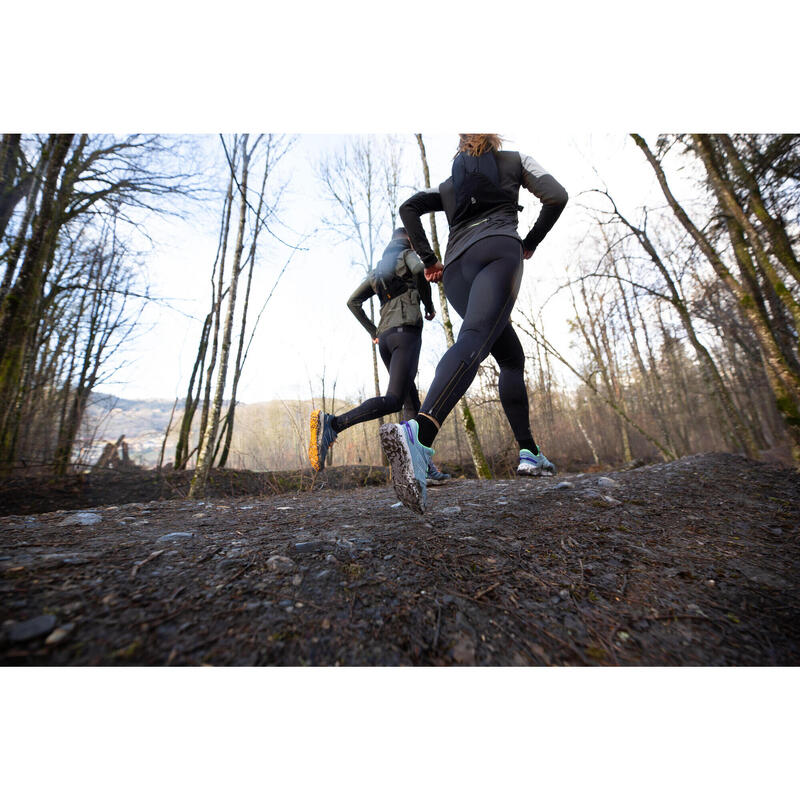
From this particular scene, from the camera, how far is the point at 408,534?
4.82ft

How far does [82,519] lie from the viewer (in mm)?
1942

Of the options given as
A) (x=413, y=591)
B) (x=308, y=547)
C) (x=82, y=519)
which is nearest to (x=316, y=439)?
(x=308, y=547)

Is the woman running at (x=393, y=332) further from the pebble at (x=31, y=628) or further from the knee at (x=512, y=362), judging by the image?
the pebble at (x=31, y=628)

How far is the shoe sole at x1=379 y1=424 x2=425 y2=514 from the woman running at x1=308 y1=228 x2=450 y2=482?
98cm

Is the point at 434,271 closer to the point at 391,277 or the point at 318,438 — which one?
the point at 391,277

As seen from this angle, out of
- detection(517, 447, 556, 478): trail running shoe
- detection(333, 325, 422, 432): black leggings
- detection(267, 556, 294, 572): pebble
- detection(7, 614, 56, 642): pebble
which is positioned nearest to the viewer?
detection(7, 614, 56, 642): pebble

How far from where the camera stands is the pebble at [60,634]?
65 cm

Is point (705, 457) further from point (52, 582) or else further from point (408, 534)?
point (52, 582)

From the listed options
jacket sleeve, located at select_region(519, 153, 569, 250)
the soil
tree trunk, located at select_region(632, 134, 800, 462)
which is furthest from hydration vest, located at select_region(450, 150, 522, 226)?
tree trunk, located at select_region(632, 134, 800, 462)

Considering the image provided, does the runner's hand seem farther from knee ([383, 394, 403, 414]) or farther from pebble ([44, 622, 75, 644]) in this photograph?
pebble ([44, 622, 75, 644])

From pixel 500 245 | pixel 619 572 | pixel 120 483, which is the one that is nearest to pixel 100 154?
pixel 120 483

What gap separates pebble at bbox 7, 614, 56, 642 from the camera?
2.12 feet

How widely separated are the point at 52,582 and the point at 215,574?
356 mm

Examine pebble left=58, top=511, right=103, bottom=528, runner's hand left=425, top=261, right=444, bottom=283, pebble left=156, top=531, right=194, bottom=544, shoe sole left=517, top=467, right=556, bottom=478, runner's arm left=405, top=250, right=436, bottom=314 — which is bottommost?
pebble left=156, top=531, right=194, bottom=544
